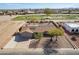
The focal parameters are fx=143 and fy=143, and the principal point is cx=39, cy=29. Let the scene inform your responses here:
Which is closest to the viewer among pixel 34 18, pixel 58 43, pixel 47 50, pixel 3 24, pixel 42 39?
pixel 47 50

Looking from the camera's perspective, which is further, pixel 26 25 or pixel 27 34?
pixel 26 25

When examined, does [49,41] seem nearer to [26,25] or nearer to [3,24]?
[26,25]

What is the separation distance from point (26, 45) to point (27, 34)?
4.82 ft

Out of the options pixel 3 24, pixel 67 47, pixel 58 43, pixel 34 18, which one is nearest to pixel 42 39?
pixel 58 43

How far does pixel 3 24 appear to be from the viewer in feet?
32.8

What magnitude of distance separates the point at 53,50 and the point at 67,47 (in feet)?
2.42

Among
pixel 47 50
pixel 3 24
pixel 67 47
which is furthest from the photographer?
pixel 3 24

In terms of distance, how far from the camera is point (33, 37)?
7.08m

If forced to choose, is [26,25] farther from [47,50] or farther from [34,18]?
[47,50]
